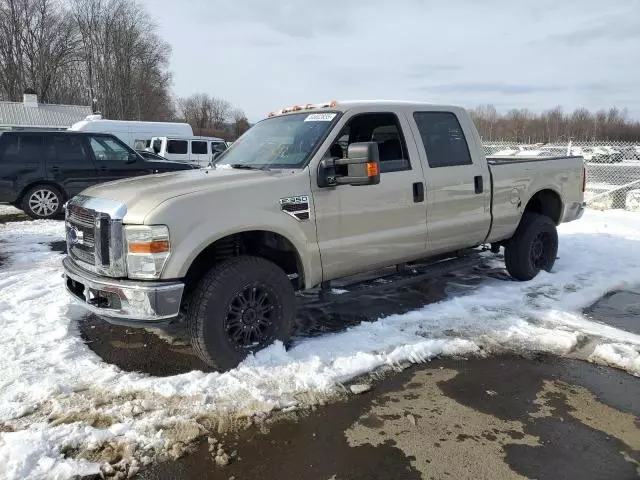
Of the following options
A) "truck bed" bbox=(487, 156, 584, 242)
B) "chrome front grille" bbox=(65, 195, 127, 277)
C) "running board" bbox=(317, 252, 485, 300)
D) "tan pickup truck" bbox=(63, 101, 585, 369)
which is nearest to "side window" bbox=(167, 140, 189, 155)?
"tan pickup truck" bbox=(63, 101, 585, 369)

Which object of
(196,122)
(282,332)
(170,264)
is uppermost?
(196,122)

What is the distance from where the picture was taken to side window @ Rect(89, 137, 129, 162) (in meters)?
11.1

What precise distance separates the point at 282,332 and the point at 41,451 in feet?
5.89

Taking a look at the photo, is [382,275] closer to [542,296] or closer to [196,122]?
[542,296]

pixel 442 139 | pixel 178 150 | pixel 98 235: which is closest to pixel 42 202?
pixel 98 235

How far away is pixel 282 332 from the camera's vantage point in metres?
4.10

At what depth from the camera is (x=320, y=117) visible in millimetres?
4656

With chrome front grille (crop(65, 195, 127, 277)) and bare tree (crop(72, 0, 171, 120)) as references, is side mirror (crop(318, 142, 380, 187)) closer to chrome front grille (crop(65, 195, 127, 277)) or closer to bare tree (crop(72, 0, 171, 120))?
chrome front grille (crop(65, 195, 127, 277))

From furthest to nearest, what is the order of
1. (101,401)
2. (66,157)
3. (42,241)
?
(66,157), (42,241), (101,401)

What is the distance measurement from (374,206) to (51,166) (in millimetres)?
8485

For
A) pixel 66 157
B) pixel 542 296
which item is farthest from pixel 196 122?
pixel 542 296

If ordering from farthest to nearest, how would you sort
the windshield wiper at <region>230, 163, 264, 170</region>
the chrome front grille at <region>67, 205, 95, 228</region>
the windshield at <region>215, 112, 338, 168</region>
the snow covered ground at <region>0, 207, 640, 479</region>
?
1. the windshield wiper at <region>230, 163, 264, 170</region>
2. the windshield at <region>215, 112, 338, 168</region>
3. the chrome front grille at <region>67, 205, 95, 228</region>
4. the snow covered ground at <region>0, 207, 640, 479</region>

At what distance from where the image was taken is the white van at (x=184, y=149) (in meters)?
22.0

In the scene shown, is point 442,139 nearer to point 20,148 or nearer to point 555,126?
point 20,148
